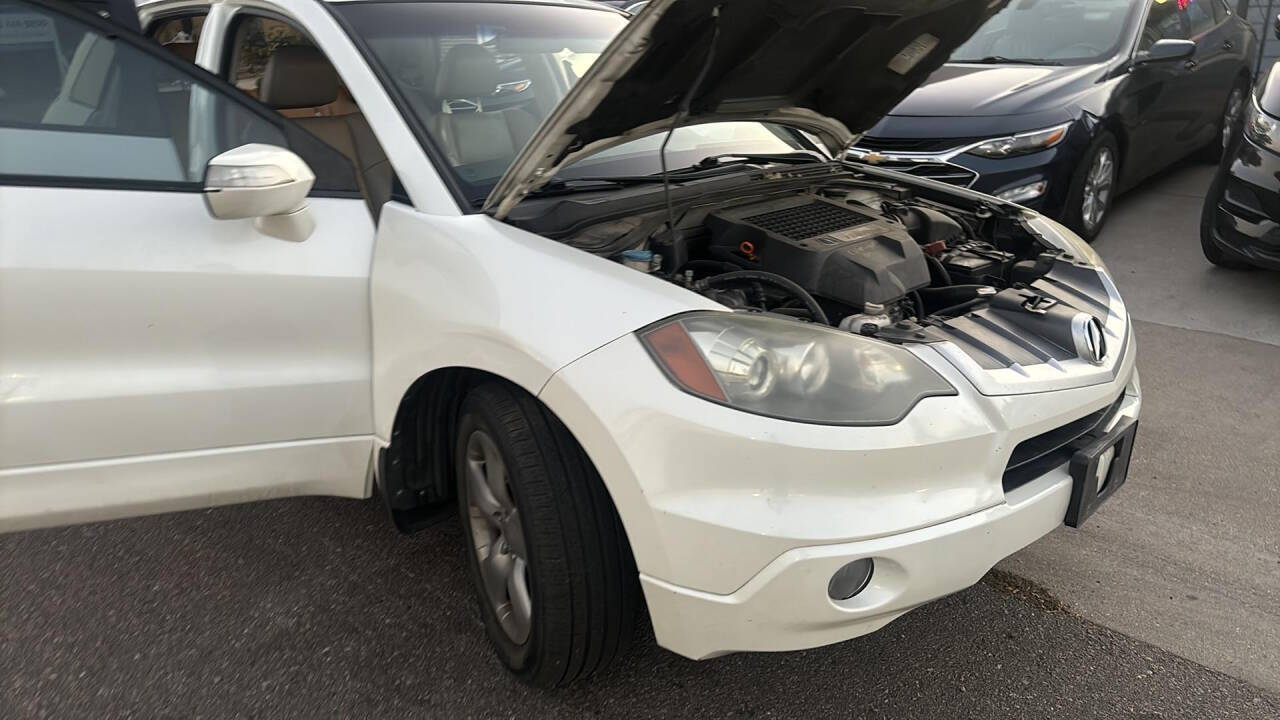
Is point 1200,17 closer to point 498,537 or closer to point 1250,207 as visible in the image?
point 1250,207

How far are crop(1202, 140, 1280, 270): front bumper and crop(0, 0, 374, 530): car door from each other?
14.2 feet

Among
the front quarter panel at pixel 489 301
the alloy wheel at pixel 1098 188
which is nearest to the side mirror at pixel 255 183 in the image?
the front quarter panel at pixel 489 301

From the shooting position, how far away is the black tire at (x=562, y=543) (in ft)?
6.61

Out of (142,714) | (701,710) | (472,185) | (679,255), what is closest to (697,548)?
(701,710)

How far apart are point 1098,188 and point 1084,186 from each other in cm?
33

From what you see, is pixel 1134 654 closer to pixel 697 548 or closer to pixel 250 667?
pixel 697 548

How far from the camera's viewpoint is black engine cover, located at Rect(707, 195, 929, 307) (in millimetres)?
2406

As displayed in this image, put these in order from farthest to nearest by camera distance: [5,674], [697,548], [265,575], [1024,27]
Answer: [1024,27] → [265,575] → [5,674] → [697,548]

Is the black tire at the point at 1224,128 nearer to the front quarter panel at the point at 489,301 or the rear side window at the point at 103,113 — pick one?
the front quarter panel at the point at 489,301

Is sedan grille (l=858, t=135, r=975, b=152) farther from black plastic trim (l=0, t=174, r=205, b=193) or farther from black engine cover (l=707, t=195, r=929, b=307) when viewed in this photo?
black plastic trim (l=0, t=174, r=205, b=193)

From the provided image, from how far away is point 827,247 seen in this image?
8.09 feet

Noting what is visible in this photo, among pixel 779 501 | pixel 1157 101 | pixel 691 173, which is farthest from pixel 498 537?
pixel 1157 101

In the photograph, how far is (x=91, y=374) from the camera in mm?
2328

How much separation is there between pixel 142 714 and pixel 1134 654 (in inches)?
95.0
